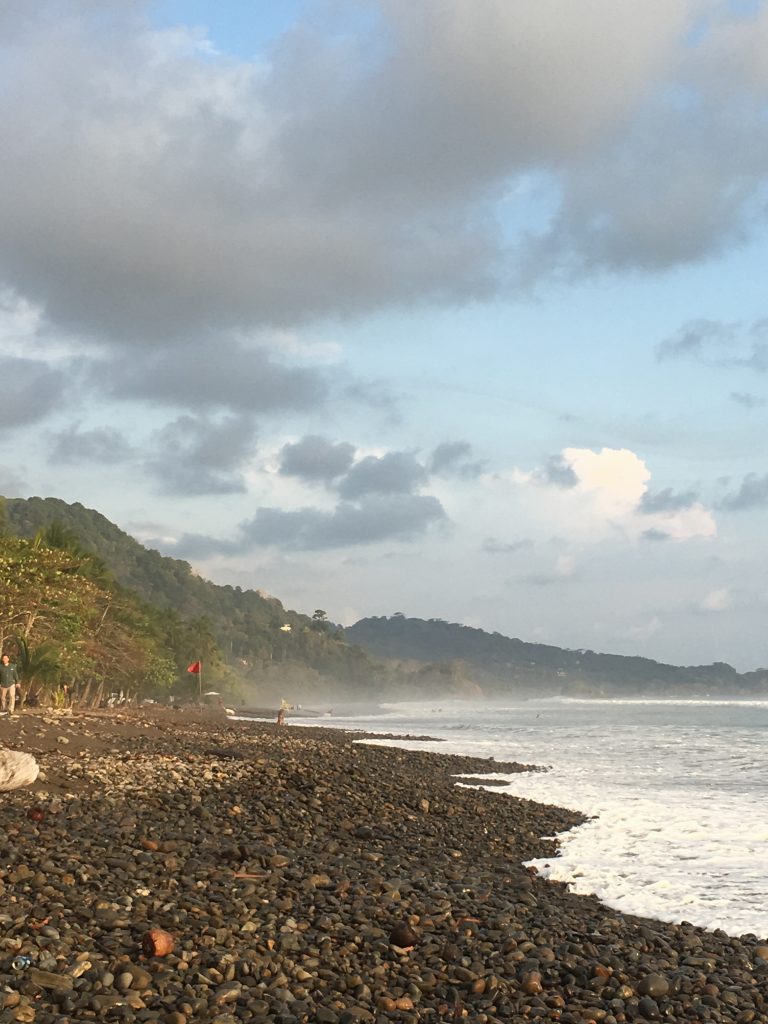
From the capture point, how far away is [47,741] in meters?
23.2

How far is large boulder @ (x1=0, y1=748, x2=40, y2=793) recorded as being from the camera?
15.1 meters

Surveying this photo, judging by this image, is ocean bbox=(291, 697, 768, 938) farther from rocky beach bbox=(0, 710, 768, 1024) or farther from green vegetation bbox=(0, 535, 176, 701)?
green vegetation bbox=(0, 535, 176, 701)

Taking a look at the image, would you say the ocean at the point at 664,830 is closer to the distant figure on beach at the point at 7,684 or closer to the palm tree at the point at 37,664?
the distant figure on beach at the point at 7,684

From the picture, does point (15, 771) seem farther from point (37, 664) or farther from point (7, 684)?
point (37, 664)

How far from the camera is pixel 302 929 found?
931cm

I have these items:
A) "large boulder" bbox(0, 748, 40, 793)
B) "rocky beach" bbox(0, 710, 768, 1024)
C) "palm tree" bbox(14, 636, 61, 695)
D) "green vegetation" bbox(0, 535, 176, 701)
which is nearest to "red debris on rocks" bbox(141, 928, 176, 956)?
"rocky beach" bbox(0, 710, 768, 1024)

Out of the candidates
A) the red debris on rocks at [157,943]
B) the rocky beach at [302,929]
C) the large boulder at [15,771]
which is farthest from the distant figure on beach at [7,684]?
the red debris on rocks at [157,943]

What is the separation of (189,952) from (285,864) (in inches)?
151

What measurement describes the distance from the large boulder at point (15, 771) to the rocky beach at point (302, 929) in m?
0.53

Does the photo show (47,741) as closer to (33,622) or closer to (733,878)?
(733,878)

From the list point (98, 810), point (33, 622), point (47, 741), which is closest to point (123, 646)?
point (33, 622)

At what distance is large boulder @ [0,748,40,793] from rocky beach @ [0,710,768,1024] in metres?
0.53

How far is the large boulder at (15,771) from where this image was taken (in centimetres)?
1515

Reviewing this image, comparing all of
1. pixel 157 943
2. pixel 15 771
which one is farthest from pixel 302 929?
pixel 15 771
